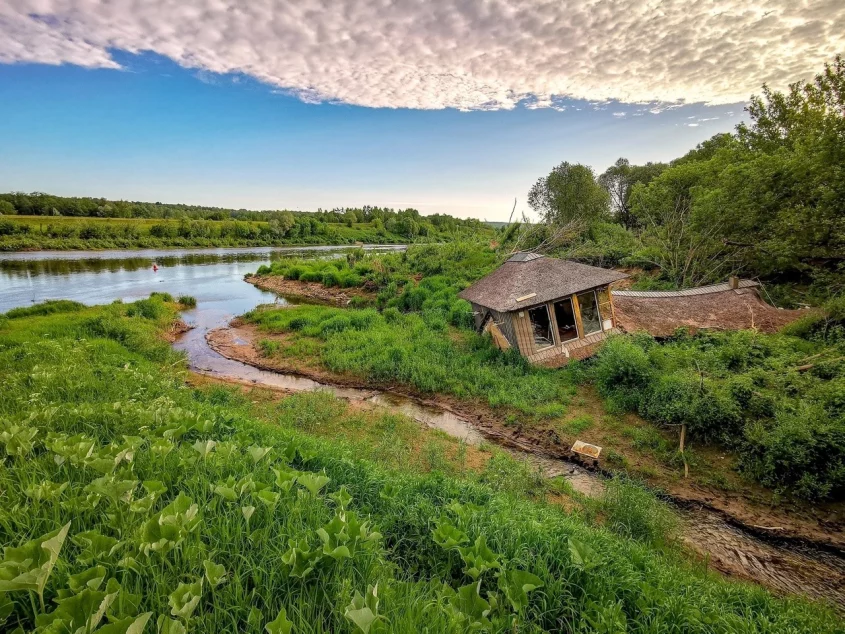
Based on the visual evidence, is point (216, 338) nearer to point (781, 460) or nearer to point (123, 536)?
point (123, 536)

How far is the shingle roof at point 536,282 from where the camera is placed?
11711 millimetres

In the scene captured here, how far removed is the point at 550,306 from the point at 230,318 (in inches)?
739

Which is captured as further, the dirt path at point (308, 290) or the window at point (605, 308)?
the dirt path at point (308, 290)

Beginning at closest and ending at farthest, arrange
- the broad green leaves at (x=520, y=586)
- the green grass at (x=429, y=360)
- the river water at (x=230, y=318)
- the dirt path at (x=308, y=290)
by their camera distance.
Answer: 1. the broad green leaves at (x=520, y=586)
2. the river water at (x=230, y=318)
3. the green grass at (x=429, y=360)
4. the dirt path at (x=308, y=290)

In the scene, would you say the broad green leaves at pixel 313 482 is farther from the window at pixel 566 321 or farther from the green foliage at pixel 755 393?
the window at pixel 566 321

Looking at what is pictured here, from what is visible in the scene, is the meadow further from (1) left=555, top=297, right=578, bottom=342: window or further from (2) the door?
(1) left=555, top=297, right=578, bottom=342: window

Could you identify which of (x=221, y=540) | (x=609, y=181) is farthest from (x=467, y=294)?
(x=609, y=181)

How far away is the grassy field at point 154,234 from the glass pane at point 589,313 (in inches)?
2598

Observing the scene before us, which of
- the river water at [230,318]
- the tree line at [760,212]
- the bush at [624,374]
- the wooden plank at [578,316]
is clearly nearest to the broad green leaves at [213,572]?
the river water at [230,318]

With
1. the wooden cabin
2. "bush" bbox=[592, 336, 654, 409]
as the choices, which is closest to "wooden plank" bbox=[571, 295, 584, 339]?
the wooden cabin

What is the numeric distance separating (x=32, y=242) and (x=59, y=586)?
68.3 meters

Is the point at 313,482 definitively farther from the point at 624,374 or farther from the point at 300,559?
the point at 624,374

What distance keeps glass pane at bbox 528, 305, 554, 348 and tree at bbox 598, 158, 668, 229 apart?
33.3 metres

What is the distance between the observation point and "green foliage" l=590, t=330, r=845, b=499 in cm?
671
